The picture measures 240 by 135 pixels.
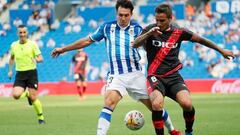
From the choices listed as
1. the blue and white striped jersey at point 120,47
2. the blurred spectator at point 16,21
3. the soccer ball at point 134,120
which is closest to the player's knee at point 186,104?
the soccer ball at point 134,120

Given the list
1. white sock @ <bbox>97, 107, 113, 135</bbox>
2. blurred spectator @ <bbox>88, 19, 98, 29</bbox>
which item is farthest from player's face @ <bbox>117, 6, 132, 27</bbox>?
blurred spectator @ <bbox>88, 19, 98, 29</bbox>

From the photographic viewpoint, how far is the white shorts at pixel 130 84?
11.6 metres

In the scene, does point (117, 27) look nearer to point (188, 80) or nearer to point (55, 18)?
point (188, 80)

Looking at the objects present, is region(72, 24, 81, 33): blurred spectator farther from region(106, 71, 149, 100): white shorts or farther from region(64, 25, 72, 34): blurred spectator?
region(106, 71, 149, 100): white shorts

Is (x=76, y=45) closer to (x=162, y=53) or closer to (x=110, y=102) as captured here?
(x=110, y=102)

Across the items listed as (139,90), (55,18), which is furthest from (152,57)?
(55,18)

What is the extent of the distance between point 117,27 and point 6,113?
34.6 ft

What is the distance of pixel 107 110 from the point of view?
11.2m

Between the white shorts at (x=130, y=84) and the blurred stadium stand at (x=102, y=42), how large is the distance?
90.0 ft

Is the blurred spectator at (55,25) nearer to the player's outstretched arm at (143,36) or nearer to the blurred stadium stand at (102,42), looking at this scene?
the blurred stadium stand at (102,42)

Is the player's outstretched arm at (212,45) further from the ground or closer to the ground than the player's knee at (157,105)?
further from the ground

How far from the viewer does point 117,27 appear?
38.5 ft

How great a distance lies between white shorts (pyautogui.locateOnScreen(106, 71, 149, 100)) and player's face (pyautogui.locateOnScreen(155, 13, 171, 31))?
0.94 meters

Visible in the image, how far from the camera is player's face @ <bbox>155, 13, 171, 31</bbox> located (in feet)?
37.2
